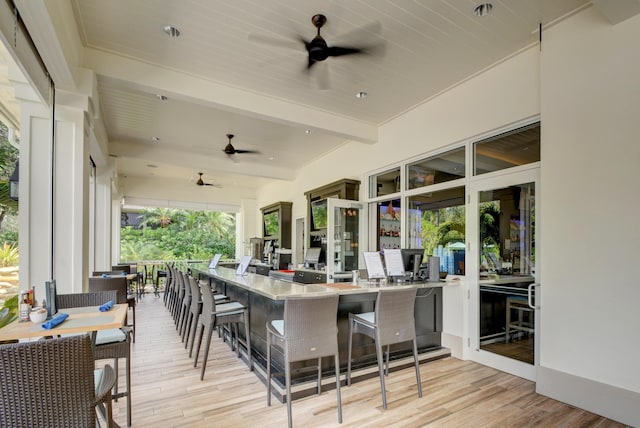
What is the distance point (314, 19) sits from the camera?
2795 millimetres

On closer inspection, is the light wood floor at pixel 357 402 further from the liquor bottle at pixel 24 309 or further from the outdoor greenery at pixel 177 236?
the outdoor greenery at pixel 177 236

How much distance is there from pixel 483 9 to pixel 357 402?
11.4ft

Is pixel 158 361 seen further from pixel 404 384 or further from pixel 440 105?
pixel 440 105

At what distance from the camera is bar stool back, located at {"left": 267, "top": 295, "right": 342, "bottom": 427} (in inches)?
93.8

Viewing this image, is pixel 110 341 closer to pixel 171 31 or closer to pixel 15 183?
pixel 15 183

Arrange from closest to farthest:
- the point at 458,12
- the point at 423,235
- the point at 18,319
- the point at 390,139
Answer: the point at 18,319 → the point at 458,12 → the point at 423,235 → the point at 390,139

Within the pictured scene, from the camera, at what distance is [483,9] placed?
2.73 metres

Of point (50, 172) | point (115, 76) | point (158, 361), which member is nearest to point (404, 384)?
point (158, 361)

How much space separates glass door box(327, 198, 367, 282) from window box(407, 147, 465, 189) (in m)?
1.20

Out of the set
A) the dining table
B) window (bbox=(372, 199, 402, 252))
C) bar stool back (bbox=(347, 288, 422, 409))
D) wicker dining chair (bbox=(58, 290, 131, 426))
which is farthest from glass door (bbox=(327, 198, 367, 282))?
the dining table

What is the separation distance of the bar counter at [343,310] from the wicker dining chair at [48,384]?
1.33 metres

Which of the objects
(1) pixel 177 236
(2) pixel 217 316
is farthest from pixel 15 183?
(1) pixel 177 236

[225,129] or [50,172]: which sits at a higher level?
[225,129]

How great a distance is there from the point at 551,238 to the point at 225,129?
4787mm
